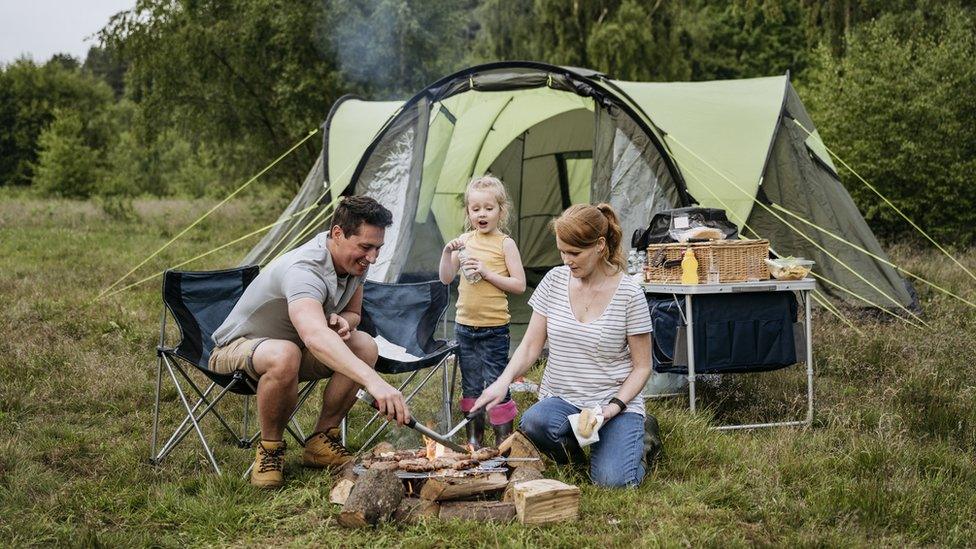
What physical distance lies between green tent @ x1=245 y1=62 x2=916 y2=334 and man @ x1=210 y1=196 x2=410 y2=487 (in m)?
2.25

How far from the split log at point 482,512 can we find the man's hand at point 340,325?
802 mm

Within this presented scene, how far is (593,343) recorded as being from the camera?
3.16 metres

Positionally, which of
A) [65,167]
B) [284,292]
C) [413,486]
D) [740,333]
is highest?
[65,167]

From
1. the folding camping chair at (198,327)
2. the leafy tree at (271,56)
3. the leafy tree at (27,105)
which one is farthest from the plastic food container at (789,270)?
the leafy tree at (27,105)

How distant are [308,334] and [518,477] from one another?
0.82 meters

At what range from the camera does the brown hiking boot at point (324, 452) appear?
3299mm

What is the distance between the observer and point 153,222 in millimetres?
12172

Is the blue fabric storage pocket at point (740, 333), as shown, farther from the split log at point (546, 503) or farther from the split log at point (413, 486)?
the split log at point (413, 486)

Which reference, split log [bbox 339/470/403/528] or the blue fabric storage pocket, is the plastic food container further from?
split log [bbox 339/470/403/528]

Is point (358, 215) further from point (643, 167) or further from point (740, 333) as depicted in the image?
point (643, 167)

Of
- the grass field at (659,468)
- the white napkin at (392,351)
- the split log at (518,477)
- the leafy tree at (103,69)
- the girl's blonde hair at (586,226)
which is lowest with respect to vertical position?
the grass field at (659,468)

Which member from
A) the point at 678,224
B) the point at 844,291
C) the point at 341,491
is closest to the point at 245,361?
the point at 341,491

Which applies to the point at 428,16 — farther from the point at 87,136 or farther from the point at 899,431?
the point at 87,136

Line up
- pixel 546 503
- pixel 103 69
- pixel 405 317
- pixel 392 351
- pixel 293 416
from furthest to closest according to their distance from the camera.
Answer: pixel 103 69, pixel 405 317, pixel 392 351, pixel 293 416, pixel 546 503
